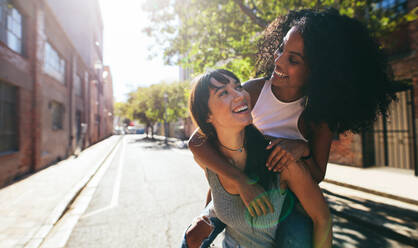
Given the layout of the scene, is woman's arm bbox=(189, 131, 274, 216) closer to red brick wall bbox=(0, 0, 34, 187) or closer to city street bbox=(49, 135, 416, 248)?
city street bbox=(49, 135, 416, 248)

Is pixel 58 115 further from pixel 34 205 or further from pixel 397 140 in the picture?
pixel 397 140

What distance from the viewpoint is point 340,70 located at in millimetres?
1288

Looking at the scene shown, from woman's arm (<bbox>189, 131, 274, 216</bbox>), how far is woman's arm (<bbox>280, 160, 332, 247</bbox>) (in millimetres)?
154

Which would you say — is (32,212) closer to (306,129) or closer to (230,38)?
(306,129)

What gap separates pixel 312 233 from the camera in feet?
3.97

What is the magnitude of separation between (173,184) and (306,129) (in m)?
6.08

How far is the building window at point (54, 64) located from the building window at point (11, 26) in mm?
2009

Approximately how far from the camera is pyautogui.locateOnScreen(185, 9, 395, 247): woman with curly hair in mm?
1206

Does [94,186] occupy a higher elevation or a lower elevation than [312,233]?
lower

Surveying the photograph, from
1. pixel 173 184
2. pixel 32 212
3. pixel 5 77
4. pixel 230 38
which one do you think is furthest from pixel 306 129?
pixel 5 77

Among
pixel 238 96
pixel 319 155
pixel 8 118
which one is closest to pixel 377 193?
pixel 319 155

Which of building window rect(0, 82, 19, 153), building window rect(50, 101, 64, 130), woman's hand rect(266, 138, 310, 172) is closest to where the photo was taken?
woman's hand rect(266, 138, 310, 172)

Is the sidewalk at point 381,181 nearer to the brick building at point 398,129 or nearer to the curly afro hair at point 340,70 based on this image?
the brick building at point 398,129

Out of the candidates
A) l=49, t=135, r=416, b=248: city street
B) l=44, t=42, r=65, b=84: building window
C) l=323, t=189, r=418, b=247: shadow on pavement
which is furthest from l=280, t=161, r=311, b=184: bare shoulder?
l=44, t=42, r=65, b=84: building window
